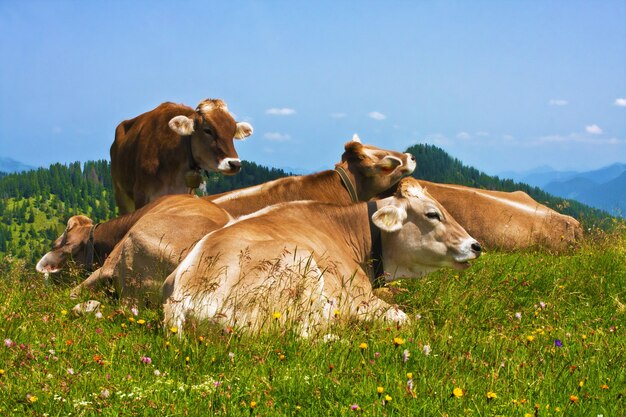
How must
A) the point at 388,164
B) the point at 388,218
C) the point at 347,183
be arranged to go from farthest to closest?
the point at 347,183 → the point at 388,164 → the point at 388,218

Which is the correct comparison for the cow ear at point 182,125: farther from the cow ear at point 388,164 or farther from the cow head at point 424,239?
the cow head at point 424,239

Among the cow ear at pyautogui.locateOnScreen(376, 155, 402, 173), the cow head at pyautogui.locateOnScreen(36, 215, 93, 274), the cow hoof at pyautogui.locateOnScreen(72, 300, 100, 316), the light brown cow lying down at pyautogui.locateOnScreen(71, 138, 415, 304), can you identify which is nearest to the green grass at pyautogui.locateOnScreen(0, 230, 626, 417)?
the cow hoof at pyautogui.locateOnScreen(72, 300, 100, 316)

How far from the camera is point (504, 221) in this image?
14891 millimetres

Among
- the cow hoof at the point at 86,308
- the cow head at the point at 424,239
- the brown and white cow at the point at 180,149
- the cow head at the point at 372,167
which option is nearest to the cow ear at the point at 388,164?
the cow head at the point at 372,167

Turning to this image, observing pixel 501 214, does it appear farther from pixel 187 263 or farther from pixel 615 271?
pixel 187 263

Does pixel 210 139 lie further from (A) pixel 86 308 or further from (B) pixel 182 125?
(A) pixel 86 308

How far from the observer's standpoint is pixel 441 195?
602 inches

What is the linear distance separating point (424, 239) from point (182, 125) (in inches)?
276

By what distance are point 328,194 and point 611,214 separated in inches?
256

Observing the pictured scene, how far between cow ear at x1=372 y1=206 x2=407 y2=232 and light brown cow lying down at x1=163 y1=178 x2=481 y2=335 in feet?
0.04

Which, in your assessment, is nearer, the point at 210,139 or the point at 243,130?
the point at 210,139

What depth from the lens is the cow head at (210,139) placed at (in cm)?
1462

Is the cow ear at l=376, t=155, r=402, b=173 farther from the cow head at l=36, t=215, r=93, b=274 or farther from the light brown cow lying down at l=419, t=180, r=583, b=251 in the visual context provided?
the cow head at l=36, t=215, r=93, b=274

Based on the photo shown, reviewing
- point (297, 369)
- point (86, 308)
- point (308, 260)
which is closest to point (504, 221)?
point (308, 260)
